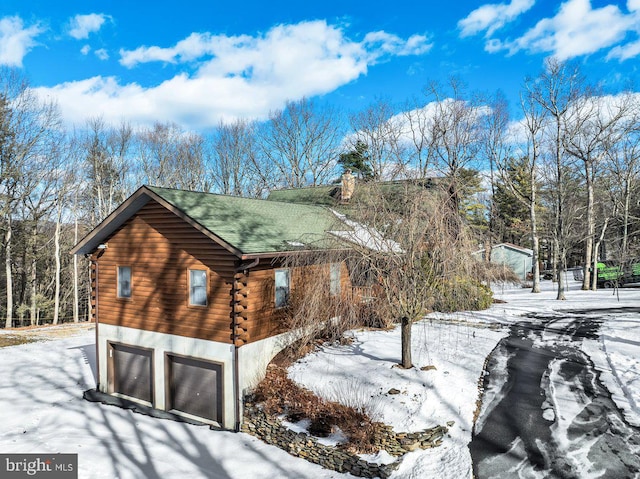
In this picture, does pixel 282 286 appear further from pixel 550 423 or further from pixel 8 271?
pixel 8 271

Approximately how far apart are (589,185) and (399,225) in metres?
24.4

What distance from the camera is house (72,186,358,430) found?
11.2m

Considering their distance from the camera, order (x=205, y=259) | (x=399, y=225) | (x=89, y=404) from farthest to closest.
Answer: (x=89, y=404) → (x=205, y=259) → (x=399, y=225)

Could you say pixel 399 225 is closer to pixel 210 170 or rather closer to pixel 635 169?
pixel 635 169

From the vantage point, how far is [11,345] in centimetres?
2186

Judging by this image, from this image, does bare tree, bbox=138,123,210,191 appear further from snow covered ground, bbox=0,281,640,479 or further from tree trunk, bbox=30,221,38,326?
snow covered ground, bbox=0,281,640,479

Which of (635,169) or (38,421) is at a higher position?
(635,169)

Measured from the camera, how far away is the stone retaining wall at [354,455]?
834cm

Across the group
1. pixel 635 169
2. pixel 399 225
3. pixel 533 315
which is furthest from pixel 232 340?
pixel 635 169

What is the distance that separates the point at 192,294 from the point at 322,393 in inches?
196

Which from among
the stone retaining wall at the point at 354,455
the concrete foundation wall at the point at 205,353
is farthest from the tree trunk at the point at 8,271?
the stone retaining wall at the point at 354,455

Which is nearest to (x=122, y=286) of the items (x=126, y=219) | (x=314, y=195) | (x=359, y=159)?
(x=126, y=219)

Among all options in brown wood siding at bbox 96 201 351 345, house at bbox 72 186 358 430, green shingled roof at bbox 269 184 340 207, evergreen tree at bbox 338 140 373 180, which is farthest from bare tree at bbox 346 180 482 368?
evergreen tree at bbox 338 140 373 180

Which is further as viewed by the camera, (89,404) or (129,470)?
(89,404)
